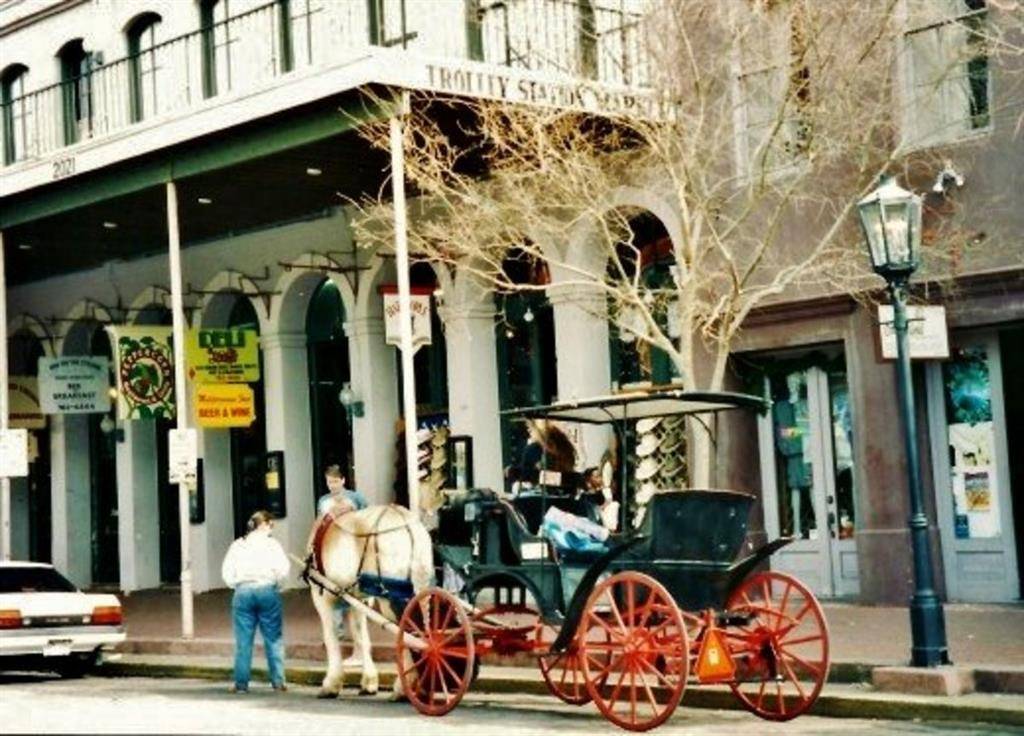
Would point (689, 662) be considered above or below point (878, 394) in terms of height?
below

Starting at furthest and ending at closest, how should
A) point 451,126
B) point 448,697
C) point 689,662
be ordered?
point 451,126 → point 448,697 → point 689,662

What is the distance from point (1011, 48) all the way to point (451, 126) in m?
6.14

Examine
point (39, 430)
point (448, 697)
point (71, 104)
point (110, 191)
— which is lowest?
point (448, 697)

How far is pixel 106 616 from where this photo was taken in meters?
A: 18.2

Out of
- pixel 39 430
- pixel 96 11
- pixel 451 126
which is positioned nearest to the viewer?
pixel 451 126

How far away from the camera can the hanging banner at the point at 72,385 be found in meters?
27.5

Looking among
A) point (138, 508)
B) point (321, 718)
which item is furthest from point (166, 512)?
point (321, 718)

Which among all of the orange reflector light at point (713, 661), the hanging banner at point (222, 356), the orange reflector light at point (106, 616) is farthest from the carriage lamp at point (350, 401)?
the orange reflector light at point (713, 661)

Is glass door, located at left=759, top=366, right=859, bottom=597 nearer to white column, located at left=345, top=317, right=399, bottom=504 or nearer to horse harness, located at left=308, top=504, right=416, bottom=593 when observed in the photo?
horse harness, located at left=308, top=504, right=416, bottom=593

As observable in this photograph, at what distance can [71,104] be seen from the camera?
1089 inches

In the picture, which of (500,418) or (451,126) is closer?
(451,126)

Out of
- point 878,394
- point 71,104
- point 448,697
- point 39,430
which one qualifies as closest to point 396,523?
point 448,697

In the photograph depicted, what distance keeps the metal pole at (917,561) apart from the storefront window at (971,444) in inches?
190

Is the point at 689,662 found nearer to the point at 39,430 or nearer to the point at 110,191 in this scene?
the point at 110,191
